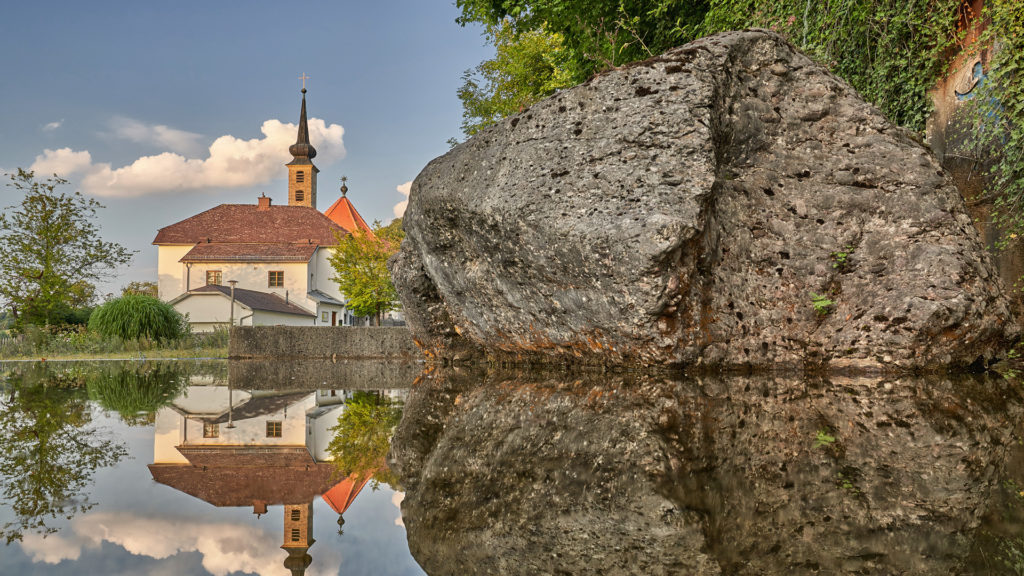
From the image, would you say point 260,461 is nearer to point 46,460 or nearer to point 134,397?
point 46,460

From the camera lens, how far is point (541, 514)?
1376mm

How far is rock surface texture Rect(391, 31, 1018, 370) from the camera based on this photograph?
4824 mm

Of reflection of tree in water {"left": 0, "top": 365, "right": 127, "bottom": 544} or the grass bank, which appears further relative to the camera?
the grass bank

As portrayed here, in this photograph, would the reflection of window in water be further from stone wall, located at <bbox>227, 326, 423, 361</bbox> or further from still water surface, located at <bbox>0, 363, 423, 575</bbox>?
stone wall, located at <bbox>227, 326, 423, 361</bbox>

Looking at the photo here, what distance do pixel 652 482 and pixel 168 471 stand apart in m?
1.53

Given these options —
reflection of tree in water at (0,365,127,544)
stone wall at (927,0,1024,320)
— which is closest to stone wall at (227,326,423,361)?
reflection of tree in water at (0,365,127,544)

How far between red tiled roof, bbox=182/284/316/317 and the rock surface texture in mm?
26645

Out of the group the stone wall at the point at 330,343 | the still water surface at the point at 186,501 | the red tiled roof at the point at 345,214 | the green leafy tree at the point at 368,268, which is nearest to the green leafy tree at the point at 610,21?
the stone wall at the point at 330,343

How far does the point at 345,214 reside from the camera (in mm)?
49688

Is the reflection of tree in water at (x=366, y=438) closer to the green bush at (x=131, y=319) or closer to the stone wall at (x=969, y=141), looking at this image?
the stone wall at (x=969, y=141)

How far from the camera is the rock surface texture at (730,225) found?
4824 mm

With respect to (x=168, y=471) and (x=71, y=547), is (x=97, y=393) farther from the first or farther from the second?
(x=71, y=547)

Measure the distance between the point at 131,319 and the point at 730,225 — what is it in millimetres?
17509

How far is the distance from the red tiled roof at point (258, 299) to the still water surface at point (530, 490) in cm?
2865
